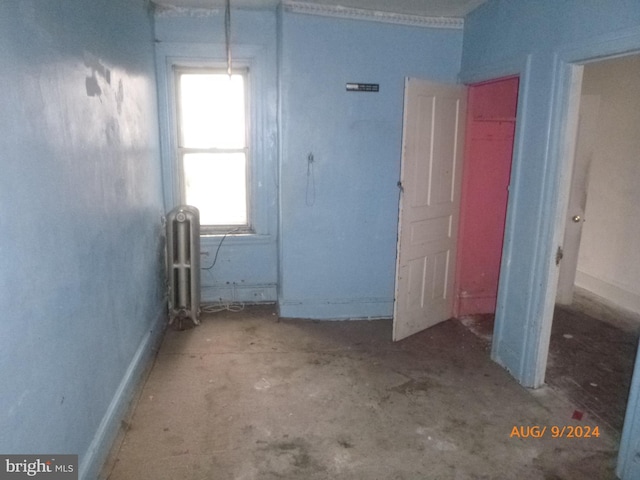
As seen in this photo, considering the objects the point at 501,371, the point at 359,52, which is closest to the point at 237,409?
the point at 501,371

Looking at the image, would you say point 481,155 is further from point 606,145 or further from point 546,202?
point 606,145

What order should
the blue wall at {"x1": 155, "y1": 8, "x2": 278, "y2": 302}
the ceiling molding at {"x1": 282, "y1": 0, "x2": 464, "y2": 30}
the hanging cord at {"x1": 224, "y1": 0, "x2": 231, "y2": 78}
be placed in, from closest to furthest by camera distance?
the ceiling molding at {"x1": 282, "y1": 0, "x2": 464, "y2": 30}
the hanging cord at {"x1": 224, "y1": 0, "x2": 231, "y2": 78}
the blue wall at {"x1": 155, "y1": 8, "x2": 278, "y2": 302}

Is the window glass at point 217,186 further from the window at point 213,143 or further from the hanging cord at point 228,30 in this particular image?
the hanging cord at point 228,30

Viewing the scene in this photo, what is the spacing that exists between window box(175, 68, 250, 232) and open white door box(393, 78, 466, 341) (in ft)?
5.23

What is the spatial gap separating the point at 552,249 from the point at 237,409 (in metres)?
2.19

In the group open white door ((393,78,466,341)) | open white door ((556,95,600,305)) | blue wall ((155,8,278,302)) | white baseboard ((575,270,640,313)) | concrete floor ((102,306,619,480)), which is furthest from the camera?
white baseboard ((575,270,640,313))

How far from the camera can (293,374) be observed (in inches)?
122

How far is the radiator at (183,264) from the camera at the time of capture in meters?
3.71

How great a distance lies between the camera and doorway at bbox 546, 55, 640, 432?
12.5 feet

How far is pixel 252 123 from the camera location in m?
4.02
